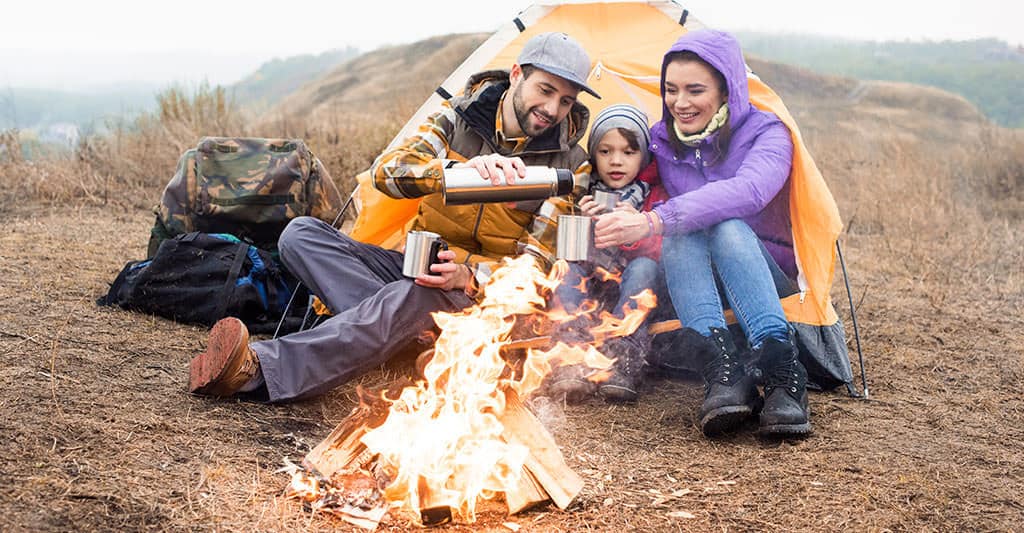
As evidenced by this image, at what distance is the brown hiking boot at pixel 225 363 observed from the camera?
277 cm

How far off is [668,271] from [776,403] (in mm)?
646

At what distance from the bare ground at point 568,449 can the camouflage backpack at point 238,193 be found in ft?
1.82

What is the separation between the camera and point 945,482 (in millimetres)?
2607

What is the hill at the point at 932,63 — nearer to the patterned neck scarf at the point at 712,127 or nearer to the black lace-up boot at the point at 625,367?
the patterned neck scarf at the point at 712,127

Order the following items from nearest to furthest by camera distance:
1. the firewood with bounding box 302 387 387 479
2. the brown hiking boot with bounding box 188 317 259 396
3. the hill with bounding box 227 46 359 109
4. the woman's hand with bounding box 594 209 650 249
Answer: the firewood with bounding box 302 387 387 479
the brown hiking boot with bounding box 188 317 259 396
the woman's hand with bounding box 594 209 650 249
the hill with bounding box 227 46 359 109

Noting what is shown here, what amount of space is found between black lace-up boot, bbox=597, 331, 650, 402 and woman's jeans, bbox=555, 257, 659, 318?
0.12 meters

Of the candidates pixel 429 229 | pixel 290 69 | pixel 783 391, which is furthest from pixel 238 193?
pixel 290 69

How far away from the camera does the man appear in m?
2.95

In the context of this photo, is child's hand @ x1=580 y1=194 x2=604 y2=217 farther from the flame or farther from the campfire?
the campfire

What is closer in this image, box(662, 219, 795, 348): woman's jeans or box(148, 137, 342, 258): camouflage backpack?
box(662, 219, 795, 348): woman's jeans

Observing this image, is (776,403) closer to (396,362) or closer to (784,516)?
(784,516)

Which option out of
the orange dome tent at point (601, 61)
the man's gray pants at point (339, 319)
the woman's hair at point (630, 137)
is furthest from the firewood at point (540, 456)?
the orange dome tent at point (601, 61)

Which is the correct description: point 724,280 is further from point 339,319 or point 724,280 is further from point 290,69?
point 290,69

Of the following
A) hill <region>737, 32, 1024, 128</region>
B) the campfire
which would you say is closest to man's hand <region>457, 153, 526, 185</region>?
the campfire
